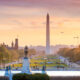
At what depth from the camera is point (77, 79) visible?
41.4 ft

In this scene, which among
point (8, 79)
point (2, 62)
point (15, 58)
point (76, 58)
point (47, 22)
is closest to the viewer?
point (8, 79)

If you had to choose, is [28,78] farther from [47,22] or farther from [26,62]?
[47,22]

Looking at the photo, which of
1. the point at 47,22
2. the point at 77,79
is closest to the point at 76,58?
the point at 47,22

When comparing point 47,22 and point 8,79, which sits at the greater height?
point 47,22

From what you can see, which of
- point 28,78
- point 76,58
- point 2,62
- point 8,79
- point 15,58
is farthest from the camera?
point 15,58

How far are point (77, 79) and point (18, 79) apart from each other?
3418 millimetres

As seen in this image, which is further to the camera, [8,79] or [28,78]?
[8,79]

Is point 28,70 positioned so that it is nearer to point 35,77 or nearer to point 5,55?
point 35,77

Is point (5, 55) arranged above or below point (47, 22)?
below

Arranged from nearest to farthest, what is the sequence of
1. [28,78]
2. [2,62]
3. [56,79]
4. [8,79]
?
[28,78], [8,79], [56,79], [2,62]

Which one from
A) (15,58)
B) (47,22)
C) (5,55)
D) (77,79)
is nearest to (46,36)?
(47,22)

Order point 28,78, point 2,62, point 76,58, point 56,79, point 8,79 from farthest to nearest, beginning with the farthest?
1. point 76,58
2. point 2,62
3. point 56,79
4. point 8,79
5. point 28,78

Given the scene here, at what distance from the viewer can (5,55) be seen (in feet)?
136

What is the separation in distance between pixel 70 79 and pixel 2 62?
2701 cm
